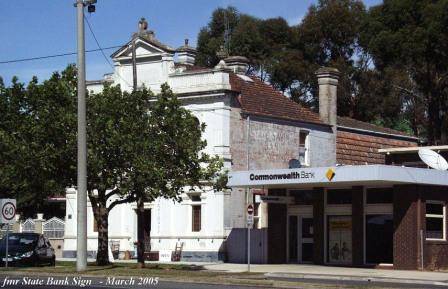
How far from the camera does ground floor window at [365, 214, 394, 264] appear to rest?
3872 centimetres

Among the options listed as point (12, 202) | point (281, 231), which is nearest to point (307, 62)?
point (281, 231)

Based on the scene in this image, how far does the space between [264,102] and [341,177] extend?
12.9 m

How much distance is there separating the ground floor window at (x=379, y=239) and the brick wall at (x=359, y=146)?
13.6 meters

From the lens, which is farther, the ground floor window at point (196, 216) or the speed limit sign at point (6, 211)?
the ground floor window at point (196, 216)

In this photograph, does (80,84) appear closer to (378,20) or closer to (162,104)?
(162,104)

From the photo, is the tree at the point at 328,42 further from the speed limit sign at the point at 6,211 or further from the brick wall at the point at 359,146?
the speed limit sign at the point at 6,211

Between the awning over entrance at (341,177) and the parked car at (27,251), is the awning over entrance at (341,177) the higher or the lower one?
the higher one

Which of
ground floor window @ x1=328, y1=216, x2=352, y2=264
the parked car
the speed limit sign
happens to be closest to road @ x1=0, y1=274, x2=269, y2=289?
the speed limit sign

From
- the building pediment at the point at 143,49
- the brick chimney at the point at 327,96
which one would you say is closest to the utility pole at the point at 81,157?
the building pediment at the point at 143,49

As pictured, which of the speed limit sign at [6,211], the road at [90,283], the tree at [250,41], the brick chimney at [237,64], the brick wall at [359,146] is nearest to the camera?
the road at [90,283]

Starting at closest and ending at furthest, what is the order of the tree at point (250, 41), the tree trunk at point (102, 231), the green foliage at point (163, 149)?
the green foliage at point (163, 149) < the tree trunk at point (102, 231) < the tree at point (250, 41)

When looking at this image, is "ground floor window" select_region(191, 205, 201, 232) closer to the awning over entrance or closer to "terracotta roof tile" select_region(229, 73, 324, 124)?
"terracotta roof tile" select_region(229, 73, 324, 124)

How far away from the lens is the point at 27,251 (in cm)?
3881

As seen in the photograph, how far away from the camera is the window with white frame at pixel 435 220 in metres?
37.5
